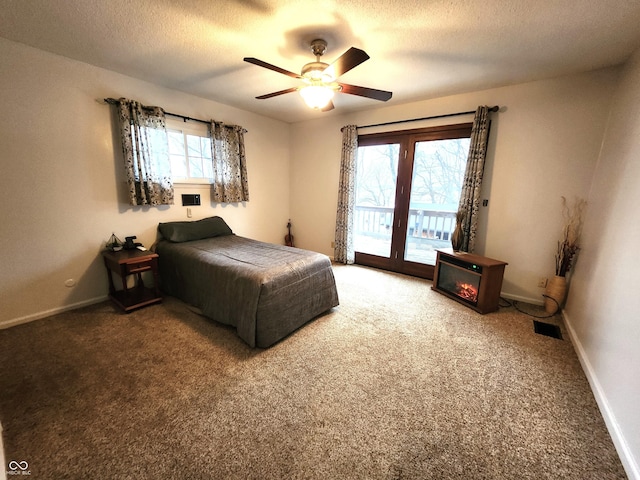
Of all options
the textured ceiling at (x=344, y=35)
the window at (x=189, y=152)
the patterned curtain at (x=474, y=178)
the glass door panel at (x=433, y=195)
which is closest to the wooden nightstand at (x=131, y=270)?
the window at (x=189, y=152)

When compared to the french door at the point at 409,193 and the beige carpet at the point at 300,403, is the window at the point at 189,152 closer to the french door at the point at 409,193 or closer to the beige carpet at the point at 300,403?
the beige carpet at the point at 300,403

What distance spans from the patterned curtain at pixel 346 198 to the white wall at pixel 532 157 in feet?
2.47

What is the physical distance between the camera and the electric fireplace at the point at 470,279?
8.57 ft

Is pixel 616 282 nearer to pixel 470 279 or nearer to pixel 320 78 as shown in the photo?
pixel 470 279

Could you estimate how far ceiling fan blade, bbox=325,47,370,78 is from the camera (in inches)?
60.6

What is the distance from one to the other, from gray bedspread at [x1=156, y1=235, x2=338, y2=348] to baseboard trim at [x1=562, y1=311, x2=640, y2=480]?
1975 millimetres

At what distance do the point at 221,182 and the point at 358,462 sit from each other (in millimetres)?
3500

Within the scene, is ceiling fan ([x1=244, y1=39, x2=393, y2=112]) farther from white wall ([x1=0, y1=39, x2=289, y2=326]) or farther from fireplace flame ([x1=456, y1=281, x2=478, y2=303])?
fireplace flame ([x1=456, y1=281, x2=478, y2=303])

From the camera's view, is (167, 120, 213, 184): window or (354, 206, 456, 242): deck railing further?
(354, 206, 456, 242): deck railing

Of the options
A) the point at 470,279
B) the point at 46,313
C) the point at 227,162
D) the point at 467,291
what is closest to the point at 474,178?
the point at 470,279

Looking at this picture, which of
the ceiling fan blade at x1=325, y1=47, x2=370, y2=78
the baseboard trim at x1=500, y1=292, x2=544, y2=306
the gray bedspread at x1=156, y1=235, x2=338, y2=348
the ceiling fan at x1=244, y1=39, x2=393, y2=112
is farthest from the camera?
the baseboard trim at x1=500, y1=292, x2=544, y2=306

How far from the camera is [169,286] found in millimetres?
2922

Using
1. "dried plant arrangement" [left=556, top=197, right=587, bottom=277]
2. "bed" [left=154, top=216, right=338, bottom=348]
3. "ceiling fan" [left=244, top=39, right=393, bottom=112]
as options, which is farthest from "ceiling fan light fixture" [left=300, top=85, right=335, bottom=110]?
"dried plant arrangement" [left=556, top=197, right=587, bottom=277]

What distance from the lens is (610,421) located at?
140 centimetres
